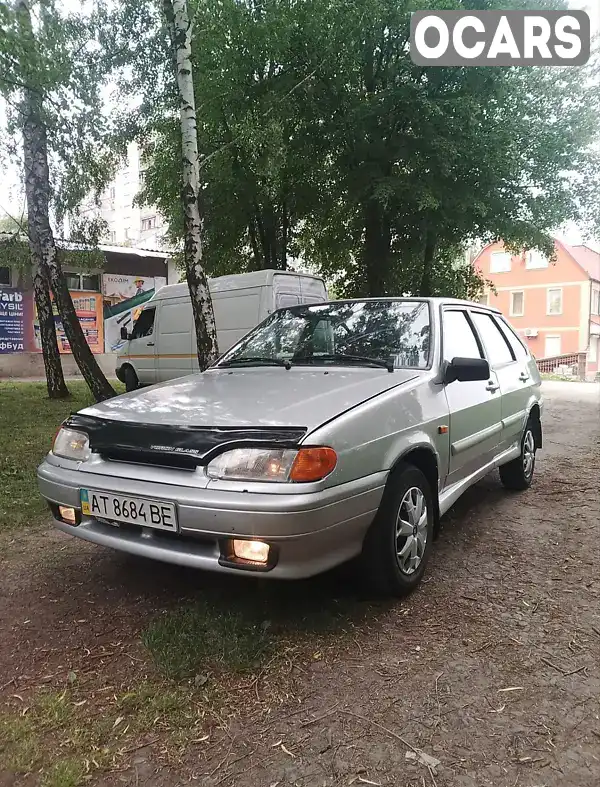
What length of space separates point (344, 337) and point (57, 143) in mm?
8988

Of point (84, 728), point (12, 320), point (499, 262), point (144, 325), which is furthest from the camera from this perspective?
point (499, 262)

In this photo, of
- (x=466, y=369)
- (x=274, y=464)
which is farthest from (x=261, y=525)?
(x=466, y=369)

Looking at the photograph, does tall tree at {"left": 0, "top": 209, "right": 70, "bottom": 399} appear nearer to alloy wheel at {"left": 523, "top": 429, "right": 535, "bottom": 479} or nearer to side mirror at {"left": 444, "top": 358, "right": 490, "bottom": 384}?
alloy wheel at {"left": 523, "top": 429, "right": 535, "bottom": 479}

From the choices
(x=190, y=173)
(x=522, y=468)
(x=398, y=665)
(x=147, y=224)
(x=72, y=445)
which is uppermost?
(x=147, y=224)

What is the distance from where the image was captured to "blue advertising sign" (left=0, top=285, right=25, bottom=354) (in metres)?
19.2

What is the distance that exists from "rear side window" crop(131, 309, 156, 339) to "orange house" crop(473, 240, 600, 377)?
91.1 ft

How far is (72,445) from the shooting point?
3135mm

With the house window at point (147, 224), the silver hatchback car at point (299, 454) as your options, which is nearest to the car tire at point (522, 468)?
the silver hatchback car at point (299, 454)

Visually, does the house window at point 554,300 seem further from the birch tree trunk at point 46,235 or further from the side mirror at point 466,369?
the side mirror at point 466,369

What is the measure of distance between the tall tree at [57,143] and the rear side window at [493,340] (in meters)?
6.80

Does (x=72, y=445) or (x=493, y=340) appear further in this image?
(x=493, y=340)

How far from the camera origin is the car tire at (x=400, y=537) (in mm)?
2830

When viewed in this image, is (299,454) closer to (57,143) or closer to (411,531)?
(411,531)

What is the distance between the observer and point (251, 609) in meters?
2.89
